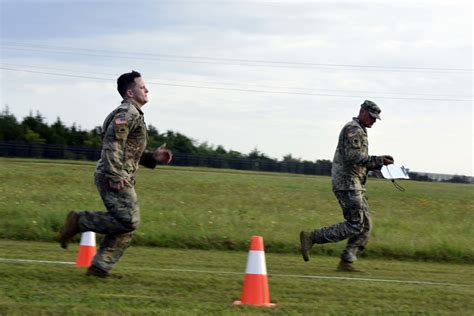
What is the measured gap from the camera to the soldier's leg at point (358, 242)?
36.0 ft

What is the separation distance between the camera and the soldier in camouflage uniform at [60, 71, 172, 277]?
8398 mm

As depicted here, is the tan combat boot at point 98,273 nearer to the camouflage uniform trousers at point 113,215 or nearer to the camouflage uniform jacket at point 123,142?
the camouflage uniform trousers at point 113,215

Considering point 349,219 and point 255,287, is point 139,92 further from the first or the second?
point 349,219

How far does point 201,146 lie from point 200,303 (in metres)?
63.2

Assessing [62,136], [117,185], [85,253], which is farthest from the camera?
[62,136]

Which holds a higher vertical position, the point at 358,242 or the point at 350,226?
the point at 350,226

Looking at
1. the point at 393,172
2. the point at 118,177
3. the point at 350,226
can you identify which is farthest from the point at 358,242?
the point at 118,177

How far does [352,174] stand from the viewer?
10.9 metres

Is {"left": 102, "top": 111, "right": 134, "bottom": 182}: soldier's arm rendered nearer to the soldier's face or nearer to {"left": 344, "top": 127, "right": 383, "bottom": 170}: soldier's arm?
the soldier's face

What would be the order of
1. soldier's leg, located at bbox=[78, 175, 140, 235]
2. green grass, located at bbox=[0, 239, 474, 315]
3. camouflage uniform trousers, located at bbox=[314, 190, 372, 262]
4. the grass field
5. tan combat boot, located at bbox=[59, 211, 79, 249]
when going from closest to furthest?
green grass, located at bbox=[0, 239, 474, 315]
the grass field
soldier's leg, located at bbox=[78, 175, 140, 235]
tan combat boot, located at bbox=[59, 211, 79, 249]
camouflage uniform trousers, located at bbox=[314, 190, 372, 262]

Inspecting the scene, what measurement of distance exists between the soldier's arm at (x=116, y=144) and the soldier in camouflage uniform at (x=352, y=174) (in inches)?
131

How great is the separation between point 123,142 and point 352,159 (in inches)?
132

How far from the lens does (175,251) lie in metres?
13.2

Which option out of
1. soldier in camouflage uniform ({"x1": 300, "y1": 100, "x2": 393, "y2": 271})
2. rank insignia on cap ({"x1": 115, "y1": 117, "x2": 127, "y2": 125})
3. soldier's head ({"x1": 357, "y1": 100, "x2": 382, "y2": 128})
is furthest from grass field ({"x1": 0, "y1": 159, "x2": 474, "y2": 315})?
soldier's head ({"x1": 357, "y1": 100, "x2": 382, "y2": 128})
